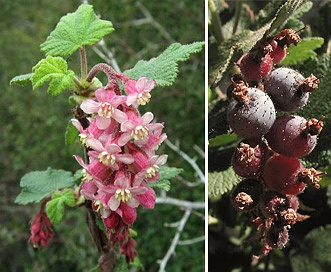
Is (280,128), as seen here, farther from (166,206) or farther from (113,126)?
(166,206)

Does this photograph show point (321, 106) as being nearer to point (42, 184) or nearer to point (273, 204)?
point (273, 204)

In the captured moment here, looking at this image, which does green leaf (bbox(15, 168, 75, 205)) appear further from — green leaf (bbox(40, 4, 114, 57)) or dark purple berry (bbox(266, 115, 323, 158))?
dark purple berry (bbox(266, 115, 323, 158))

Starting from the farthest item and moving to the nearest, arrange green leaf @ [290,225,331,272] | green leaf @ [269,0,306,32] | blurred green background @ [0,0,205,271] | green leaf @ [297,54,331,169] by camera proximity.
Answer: blurred green background @ [0,0,205,271]
green leaf @ [290,225,331,272]
green leaf @ [297,54,331,169]
green leaf @ [269,0,306,32]

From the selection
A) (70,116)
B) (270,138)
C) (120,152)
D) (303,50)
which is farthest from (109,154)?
(70,116)

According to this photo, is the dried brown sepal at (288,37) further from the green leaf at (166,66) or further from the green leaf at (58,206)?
the green leaf at (58,206)

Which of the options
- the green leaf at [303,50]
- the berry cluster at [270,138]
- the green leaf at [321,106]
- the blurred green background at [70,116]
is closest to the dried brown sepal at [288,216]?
the berry cluster at [270,138]

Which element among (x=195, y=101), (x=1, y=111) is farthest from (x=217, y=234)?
(x=1, y=111)

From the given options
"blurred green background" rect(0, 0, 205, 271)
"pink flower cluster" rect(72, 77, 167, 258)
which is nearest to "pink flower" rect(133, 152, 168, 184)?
"pink flower cluster" rect(72, 77, 167, 258)
